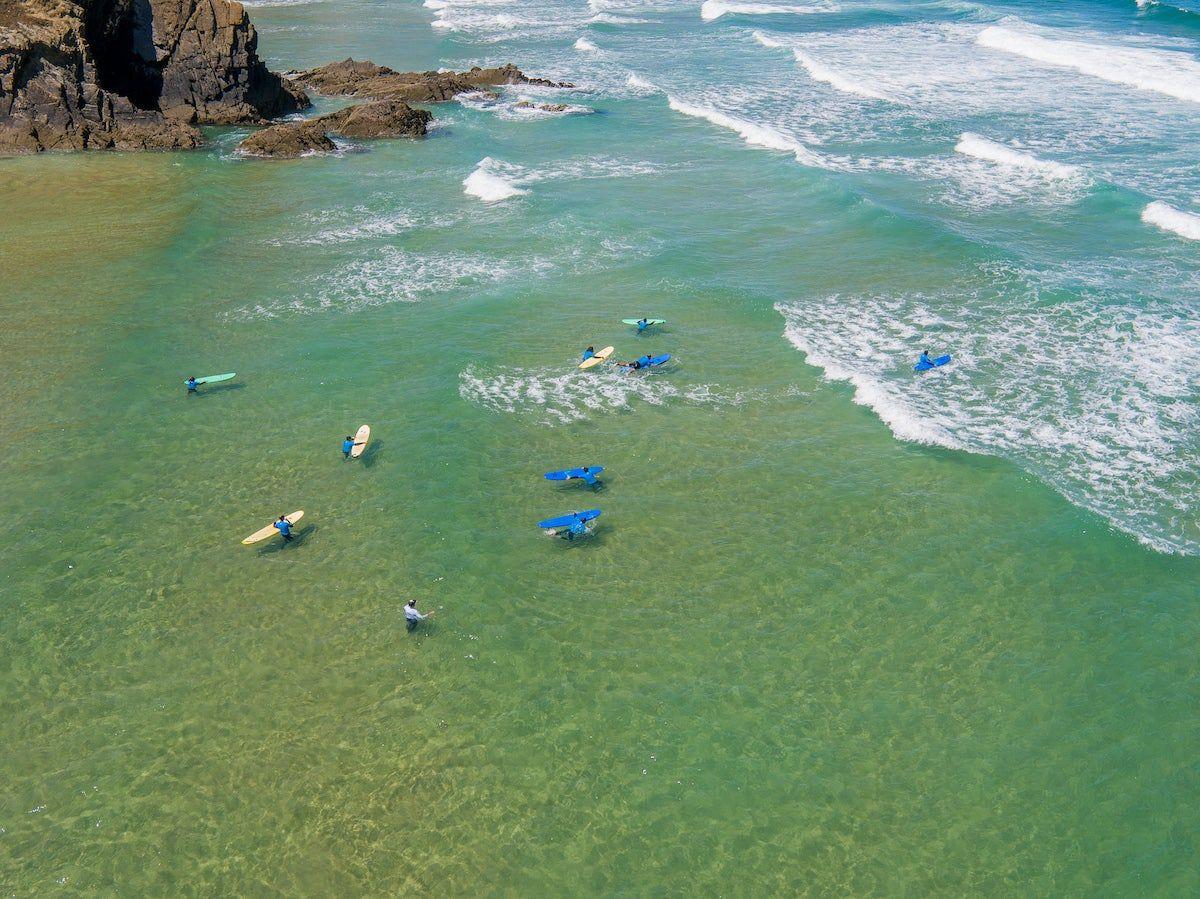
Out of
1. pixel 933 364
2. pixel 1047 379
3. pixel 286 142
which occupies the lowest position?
pixel 1047 379

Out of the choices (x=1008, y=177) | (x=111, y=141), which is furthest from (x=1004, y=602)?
(x=111, y=141)

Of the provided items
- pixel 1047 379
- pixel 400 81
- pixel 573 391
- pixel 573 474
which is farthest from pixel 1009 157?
pixel 400 81

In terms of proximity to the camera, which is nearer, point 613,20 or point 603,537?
point 603,537

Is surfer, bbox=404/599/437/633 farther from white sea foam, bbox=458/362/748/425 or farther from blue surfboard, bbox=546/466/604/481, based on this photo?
white sea foam, bbox=458/362/748/425

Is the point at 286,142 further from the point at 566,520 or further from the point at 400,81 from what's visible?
the point at 566,520

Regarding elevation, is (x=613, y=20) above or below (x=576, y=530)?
above

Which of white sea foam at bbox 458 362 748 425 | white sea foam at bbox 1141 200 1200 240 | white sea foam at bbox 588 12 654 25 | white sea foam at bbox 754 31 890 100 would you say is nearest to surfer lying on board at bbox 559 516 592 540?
white sea foam at bbox 458 362 748 425
